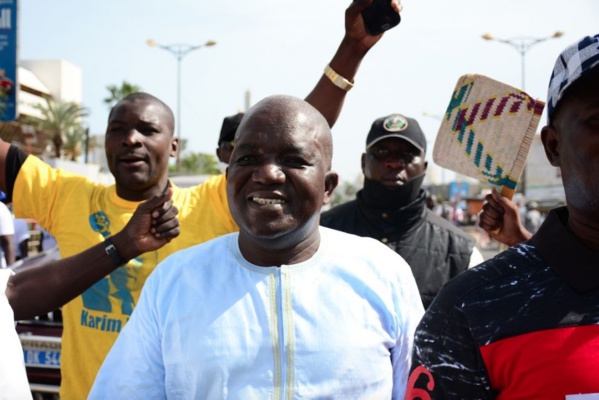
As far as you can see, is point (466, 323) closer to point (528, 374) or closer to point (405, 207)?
point (528, 374)

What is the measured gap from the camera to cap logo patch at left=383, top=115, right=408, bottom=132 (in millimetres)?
3932

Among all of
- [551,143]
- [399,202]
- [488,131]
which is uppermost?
[551,143]

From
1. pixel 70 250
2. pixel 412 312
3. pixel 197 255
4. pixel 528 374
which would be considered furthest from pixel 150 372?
pixel 70 250

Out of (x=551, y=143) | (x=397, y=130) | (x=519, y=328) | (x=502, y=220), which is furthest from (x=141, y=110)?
(x=519, y=328)

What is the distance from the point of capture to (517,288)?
164 cm

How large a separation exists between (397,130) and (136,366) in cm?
244

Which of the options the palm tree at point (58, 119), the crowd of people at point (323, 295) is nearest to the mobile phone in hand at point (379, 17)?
the crowd of people at point (323, 295)

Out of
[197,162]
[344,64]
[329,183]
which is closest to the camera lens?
[329,183]

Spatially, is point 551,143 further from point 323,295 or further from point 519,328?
point 323,295

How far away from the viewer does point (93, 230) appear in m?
3.21

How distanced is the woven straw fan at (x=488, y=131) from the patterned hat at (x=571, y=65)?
707mm

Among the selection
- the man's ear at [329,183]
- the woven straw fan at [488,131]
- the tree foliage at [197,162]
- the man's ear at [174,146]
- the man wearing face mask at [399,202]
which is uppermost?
the woven straw fan at [488,131]

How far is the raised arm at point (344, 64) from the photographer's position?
2.97 meters

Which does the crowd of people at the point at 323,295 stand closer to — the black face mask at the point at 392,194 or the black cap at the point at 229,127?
the black face mask at the point at 392,194
